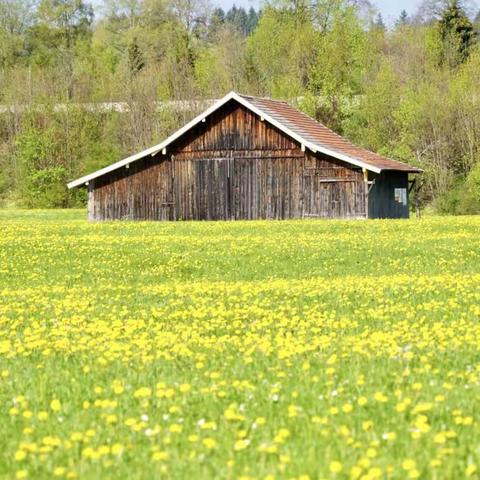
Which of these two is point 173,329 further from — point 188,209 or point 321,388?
point 188,209

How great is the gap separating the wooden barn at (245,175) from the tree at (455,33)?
3625 cm

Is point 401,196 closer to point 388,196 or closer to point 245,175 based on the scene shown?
point 388,196

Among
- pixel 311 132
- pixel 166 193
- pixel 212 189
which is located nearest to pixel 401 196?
pixel 311 132

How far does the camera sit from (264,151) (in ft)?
174

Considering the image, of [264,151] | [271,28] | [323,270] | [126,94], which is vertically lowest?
[323,270]

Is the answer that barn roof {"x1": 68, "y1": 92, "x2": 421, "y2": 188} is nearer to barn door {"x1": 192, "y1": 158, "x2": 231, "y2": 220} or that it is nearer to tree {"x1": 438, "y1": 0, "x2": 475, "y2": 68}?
barn door {"x1": 192, "y1": 158, "x2": 231, "y2": 220}

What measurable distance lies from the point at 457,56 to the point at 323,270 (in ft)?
221

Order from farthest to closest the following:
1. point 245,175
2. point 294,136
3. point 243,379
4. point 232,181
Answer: point 232,181 → point 245,175 → point 294,136 → point 243,379

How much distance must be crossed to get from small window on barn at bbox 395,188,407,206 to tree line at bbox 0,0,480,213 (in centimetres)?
1033

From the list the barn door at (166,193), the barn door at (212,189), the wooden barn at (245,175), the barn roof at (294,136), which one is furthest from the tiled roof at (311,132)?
the barn door at (166,193)

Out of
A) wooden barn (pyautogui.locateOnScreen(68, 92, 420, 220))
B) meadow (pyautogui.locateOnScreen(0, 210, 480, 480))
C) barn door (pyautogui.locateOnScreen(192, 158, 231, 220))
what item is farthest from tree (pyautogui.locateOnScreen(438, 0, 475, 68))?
meadow (pyautogui.locateOnScreen(0, 210, 480, 480))

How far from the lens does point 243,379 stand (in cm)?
1012

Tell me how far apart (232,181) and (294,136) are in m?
4.05

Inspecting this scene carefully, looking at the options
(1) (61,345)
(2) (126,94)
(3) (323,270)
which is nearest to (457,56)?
(2) (126,94)
